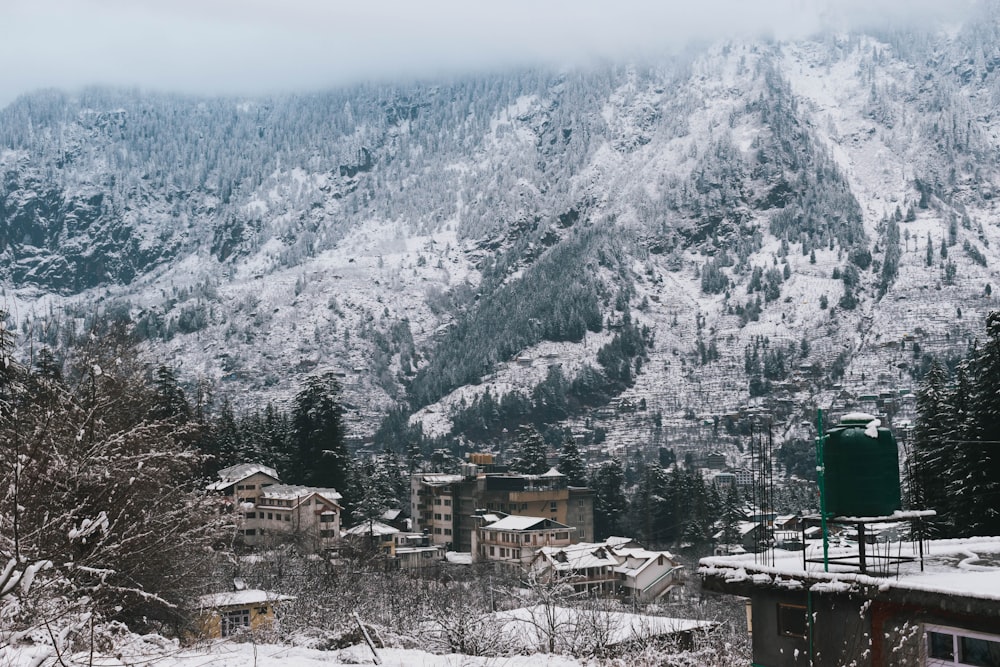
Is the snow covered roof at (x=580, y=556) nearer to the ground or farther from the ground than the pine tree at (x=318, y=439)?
nearer to the ground

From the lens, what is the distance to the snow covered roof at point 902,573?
34.6 ft

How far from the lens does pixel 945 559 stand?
13.1m

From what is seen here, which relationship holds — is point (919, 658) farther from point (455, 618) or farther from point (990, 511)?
point (990, 511)

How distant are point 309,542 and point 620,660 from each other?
4579cm

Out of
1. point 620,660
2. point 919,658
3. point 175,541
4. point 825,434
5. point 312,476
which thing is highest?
point 825,434

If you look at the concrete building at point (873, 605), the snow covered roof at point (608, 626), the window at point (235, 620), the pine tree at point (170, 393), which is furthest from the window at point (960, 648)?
the pine tree at point (170, 393)

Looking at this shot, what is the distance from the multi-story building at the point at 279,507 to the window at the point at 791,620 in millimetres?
54375

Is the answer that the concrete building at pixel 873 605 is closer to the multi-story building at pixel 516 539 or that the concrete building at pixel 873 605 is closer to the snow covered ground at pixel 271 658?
the snow covered ground at pixel 271 658

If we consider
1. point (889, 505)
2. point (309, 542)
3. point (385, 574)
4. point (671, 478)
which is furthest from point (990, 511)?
point (671, 478)

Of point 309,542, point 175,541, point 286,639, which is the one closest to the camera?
point 175,541

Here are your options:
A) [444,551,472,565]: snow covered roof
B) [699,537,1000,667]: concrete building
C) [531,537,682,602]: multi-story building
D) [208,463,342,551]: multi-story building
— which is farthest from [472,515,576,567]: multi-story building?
[699,537,1000,667]: concrete building

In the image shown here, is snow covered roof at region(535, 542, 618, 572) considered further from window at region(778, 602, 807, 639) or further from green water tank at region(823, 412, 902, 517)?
green water tank at region(823, 412, 902, 517)

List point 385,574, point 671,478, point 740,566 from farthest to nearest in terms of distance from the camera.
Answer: point 671,478 < point 385,574 < point 740,566

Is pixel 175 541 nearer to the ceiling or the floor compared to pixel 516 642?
nearer to the ceiling
